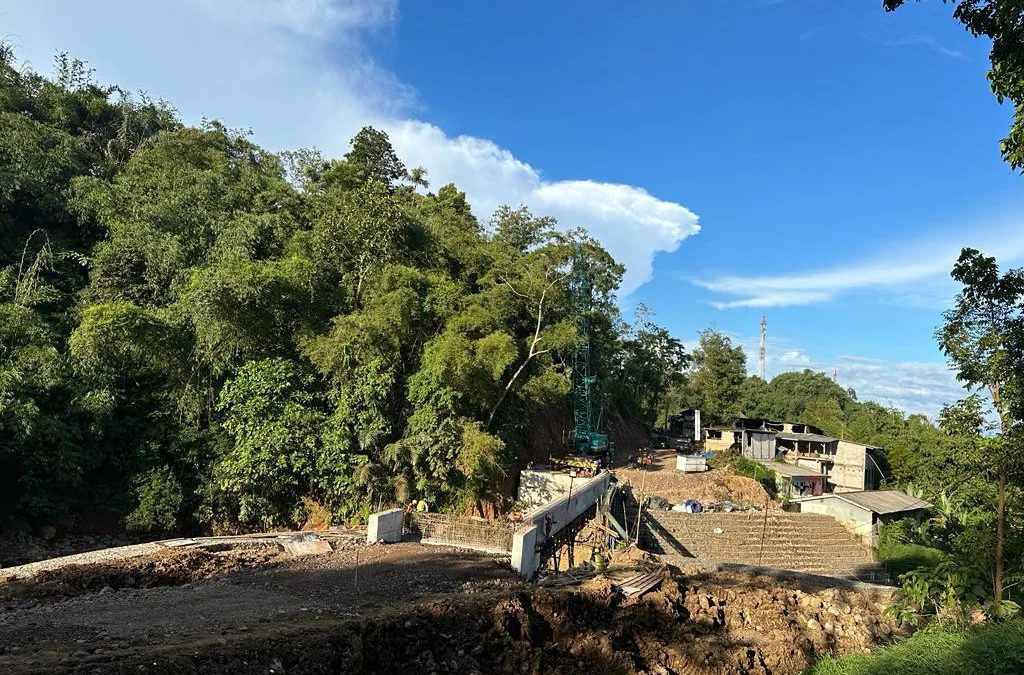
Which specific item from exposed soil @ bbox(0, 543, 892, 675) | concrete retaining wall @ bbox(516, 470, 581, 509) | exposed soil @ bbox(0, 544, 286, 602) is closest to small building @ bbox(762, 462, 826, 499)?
concrete retaining wall @ bbox(516, 470, 581, 509)

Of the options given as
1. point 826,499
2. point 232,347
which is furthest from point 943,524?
point 232,347

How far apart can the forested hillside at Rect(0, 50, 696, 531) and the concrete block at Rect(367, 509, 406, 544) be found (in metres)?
1.62

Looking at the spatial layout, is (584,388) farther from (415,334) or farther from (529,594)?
(529,594)

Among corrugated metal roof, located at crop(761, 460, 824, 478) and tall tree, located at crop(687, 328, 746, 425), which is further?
tall tree, located at crop(687, 328, 746, 425)

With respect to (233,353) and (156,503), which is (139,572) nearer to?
(156,503)

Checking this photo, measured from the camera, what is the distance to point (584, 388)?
24.5 m

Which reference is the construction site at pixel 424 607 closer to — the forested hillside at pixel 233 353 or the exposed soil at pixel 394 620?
the exposed soil at pixel 394 620

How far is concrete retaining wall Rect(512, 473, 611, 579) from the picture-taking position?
404 inches

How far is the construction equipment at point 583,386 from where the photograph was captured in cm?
2334

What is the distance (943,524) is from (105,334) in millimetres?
26398

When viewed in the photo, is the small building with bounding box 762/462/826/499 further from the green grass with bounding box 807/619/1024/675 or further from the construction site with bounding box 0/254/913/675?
the green grass with bounding box 807/619/1024/675

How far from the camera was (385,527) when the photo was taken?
37.1 feet

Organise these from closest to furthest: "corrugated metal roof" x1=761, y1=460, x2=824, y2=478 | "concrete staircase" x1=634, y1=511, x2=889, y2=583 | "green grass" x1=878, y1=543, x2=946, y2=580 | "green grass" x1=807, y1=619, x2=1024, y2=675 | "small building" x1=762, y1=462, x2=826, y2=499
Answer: "green grass" x1=807, y1=619, x2=1024, y2=675, "green grass" x1=878, y1=543, x2=946, y2=580, "concrete staircase" x1=634, y1=511, x2=889, y2=583, "small building" x1=762, y1=462, x2=826, y2=499, "corrugated metal roof" x1=761, y1=460, x2=824, y2=478

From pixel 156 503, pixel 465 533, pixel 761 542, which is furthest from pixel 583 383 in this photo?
pixel 156 503
